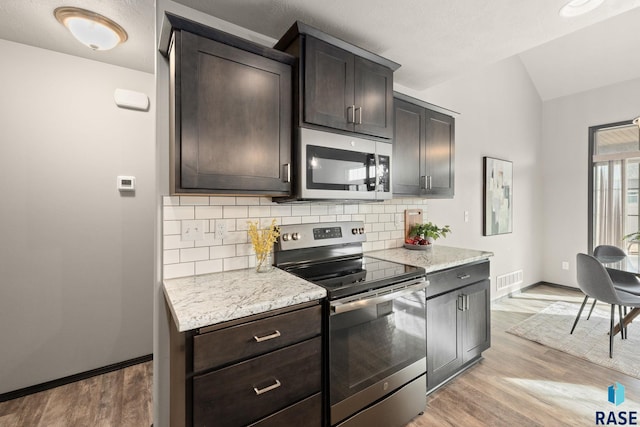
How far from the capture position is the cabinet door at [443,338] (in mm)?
1974

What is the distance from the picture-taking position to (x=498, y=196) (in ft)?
12.9

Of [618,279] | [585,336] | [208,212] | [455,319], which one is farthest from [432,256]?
[618,279]

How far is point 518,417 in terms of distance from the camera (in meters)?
→ 1.87

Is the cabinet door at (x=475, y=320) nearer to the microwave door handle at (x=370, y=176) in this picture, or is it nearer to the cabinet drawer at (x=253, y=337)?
the microwave door handle at (x=370, y=176)

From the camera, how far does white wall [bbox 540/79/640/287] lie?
4184 mm

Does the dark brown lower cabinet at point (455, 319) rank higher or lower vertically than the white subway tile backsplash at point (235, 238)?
lower

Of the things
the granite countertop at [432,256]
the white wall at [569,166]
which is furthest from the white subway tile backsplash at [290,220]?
the white wall at [569,166]

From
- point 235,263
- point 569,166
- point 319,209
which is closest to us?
point 235,263

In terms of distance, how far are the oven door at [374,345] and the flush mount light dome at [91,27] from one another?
2208 millimetres

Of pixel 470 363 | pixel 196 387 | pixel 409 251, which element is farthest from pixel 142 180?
pixel 470 363

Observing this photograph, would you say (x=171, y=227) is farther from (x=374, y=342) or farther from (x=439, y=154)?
(x=439, y=154)

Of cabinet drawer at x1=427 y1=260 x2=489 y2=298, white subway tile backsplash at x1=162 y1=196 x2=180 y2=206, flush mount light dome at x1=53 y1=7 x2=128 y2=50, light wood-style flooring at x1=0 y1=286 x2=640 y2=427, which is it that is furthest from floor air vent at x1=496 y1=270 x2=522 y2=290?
flush mount light dome at x1=53 y1=7 x2=128 y2=50

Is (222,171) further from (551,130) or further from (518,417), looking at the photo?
(551,130)

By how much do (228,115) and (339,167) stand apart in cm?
74
